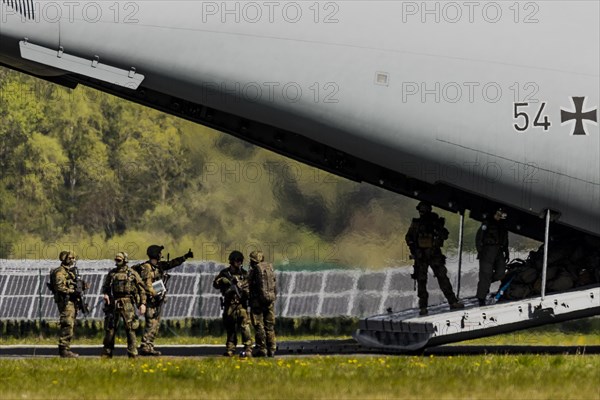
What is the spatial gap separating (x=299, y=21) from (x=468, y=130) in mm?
3172

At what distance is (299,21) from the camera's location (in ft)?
70.1

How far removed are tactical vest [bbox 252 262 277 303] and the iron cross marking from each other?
17.4ft

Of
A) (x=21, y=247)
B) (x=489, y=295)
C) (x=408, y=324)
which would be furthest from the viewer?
(x=21, y=247)

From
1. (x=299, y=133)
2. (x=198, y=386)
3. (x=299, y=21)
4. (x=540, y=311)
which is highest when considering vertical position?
(x=299, y=21)

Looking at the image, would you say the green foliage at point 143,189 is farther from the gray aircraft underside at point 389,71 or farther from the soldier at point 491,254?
the gray aircraft underside at point 389,71

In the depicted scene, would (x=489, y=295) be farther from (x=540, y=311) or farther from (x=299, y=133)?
(x=299, y=133)

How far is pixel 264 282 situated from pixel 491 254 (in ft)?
12.8

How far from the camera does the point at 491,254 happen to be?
2350 centimetres

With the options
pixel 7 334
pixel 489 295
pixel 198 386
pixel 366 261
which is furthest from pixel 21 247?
pixel 198 386

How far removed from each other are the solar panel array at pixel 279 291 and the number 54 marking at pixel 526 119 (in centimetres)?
925

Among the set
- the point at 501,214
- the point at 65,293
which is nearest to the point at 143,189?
the point at 65,293

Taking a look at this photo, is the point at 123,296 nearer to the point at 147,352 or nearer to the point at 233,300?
the point at 147,352

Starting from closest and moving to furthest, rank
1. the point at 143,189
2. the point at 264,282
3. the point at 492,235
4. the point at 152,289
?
the point at 264,282 < the point at 492,235 < the point at 152,289 < the point at 143,189

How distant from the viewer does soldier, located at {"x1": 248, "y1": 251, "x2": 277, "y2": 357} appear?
74.7 ft
